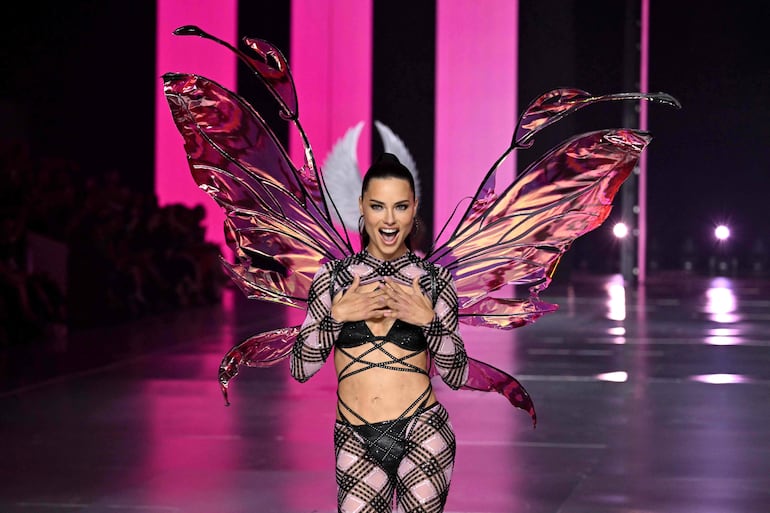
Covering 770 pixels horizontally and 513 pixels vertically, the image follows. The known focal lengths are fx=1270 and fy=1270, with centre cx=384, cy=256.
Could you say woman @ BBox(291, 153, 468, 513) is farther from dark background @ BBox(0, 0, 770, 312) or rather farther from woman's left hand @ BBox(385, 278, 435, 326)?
dark background @ BBox(0, 0, 770, 312)

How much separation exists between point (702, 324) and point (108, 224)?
18.9 ft

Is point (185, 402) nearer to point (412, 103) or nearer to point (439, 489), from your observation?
point (439, 489)

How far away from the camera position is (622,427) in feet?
21.4

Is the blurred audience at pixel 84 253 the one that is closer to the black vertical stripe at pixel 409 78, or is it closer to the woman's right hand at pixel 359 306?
the black vertical stripe at pixel 409 78

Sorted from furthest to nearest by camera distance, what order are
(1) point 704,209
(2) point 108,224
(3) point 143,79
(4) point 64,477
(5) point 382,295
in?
(1) point 704,209 → (3) point 143,79 → (2) point 108,224 → (4) point 64,477 → (5) point 382,295

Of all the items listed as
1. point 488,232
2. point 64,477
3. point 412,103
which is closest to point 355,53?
point 412,103

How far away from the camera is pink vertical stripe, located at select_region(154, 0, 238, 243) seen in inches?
688

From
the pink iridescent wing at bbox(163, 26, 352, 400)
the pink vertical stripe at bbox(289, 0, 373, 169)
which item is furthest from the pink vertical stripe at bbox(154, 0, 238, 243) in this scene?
the pink iridescent wing at bbox(163, 26, 352, 400)

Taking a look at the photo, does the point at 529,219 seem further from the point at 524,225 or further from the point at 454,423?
the point at 454,423

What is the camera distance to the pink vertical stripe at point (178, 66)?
17.5 m

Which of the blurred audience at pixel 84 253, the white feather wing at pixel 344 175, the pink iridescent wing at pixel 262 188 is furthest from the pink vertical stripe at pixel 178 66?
the pink iridescent wing at pixel 262 188

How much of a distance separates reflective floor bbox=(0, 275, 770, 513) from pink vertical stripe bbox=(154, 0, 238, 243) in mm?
6647

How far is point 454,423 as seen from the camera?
21.8 ft

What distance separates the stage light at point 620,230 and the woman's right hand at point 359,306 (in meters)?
17.5
